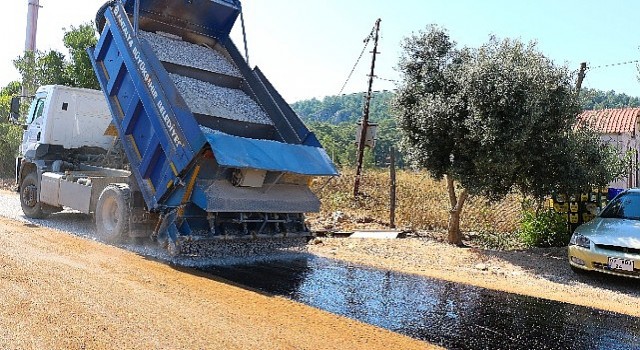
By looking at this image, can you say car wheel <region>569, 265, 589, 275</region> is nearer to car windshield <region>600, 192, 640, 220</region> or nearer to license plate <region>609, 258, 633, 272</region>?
license plate <region>609, 258, 633, 272</region>

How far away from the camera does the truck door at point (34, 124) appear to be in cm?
1126

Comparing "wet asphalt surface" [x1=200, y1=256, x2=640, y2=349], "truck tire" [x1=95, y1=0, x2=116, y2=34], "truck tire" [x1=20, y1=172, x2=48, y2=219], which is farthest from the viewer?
"truck tire" [x1=20, y1=172, x2=48, y2=219]

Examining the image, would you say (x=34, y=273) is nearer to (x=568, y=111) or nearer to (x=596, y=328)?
(x=596, y=328)

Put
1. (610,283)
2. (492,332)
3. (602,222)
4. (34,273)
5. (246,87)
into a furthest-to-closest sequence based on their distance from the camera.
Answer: (246,87) → (602,222) → (610,283) → (34,273) → (492,332)

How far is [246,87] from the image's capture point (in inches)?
Answer: 373

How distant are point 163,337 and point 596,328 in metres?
4.01

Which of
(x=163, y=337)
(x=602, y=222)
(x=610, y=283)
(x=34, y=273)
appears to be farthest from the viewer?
(x=602, y=222)

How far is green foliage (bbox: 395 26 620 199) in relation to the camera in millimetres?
9438

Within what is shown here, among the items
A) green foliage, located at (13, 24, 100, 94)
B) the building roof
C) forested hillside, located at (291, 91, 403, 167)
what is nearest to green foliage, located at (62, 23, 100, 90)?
green foliage, located at (13, 24, 100, 94)

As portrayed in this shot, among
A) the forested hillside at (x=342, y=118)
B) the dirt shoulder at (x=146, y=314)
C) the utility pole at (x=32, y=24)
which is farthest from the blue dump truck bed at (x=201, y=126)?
the forested hillside at (x=342, y=118)

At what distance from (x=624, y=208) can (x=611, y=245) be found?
1.50m

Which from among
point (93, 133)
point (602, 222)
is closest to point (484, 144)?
point (602, 222)

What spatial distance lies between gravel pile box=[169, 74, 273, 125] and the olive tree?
3394 mm

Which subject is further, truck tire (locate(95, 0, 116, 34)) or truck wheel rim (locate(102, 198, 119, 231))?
truck tire (locate(95, 0, 116, 34))
